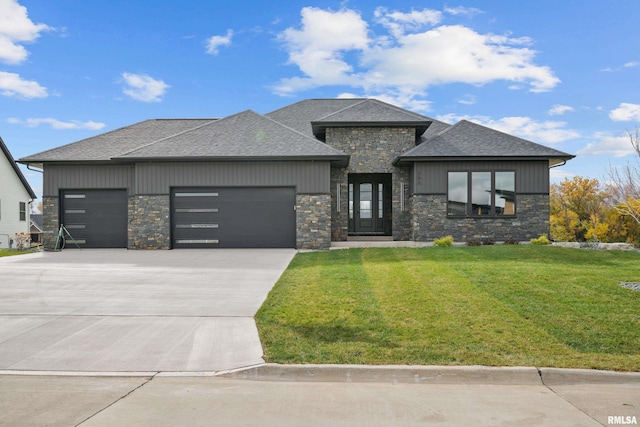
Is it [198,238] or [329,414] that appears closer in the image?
[329,414]

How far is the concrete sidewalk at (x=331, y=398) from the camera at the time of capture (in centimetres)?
405

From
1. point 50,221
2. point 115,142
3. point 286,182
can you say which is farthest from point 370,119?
point 50,221

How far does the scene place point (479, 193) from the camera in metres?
18.7

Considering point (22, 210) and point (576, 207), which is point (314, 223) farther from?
point (22, 210)

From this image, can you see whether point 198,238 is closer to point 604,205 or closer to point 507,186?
point 507,186

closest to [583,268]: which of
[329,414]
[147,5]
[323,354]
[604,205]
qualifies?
[323,354]

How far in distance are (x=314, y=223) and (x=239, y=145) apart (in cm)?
408

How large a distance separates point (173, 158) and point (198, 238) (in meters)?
3.10

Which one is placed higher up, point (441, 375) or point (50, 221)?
point (50, 221)

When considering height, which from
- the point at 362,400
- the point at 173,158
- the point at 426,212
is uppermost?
the point at 173,158

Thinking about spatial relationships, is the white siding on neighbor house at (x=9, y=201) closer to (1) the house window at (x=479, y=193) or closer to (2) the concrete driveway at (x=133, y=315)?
(2) the concrete driveway at (x=133, y=315)

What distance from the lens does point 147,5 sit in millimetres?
17016

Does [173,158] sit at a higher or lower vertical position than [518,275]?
higher

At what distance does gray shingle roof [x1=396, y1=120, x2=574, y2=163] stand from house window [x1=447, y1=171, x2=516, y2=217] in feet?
2.57
